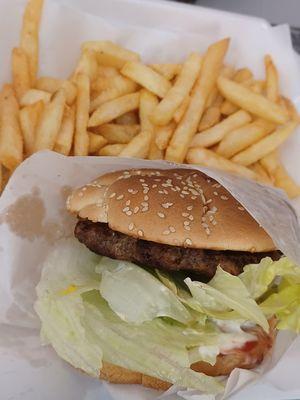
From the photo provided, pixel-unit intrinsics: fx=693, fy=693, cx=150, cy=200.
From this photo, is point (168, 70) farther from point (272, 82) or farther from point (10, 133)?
point (10, 133)

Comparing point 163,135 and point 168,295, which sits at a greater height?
point 163,135

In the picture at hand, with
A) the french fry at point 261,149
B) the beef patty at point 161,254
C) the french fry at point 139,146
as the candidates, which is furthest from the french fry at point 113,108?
the beef patty at point 161,254

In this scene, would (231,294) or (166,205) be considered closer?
(231,294)

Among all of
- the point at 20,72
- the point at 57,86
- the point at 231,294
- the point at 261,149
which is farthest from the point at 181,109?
the point at 231,294

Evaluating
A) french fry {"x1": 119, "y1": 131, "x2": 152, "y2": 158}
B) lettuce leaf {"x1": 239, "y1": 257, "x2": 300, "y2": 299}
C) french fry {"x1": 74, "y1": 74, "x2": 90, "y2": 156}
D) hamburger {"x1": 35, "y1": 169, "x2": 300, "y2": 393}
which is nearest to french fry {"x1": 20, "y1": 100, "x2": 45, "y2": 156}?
french fry {"x1": 74, "y1": 74, "x2": 90, "y2": 156}

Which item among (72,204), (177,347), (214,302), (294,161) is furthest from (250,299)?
(294,161)

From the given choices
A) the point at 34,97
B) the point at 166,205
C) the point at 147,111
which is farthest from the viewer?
the point at 147,111

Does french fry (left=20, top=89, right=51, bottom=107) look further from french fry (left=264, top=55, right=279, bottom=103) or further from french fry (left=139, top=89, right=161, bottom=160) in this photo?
french fry (left=264, top=55, right=279, bottom=103)
